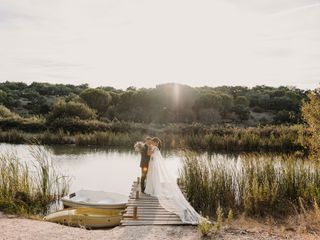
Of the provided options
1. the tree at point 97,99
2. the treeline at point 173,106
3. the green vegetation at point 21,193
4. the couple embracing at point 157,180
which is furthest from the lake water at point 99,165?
the tree at point 97,99

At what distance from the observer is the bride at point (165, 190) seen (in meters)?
9.60

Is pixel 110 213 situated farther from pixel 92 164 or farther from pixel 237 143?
pixel 237 143

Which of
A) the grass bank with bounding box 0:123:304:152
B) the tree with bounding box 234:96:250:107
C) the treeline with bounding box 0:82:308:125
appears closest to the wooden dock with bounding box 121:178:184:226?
the grass bank with bounding box 0:123:304:152

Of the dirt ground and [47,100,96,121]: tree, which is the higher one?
[47,100,96,121]: tree

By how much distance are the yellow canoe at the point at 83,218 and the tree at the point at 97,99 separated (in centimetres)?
3186

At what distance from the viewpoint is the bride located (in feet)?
31.5

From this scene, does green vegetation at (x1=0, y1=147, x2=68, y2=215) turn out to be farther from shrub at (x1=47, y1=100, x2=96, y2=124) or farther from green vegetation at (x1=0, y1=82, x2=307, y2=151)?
shrub at (x1=47, y1=100, x2=96, y2=124)

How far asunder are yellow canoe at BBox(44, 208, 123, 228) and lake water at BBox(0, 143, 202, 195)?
2.85 m

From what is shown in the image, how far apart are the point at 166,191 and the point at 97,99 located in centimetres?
3218

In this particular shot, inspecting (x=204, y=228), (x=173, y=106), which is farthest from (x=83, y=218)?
(x=173, y=106)

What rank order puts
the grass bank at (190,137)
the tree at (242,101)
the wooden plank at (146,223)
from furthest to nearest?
the tree at (242,101), the grass bank at (190,137), the wooden plank at (146,223)

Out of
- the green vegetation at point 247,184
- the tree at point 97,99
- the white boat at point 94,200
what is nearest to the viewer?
the white boat at point 94,200

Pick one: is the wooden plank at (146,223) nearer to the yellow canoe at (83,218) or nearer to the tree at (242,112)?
the yellow canoe at (83,218)

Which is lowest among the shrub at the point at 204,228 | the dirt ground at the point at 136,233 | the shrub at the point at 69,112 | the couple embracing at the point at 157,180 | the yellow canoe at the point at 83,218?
the yellow canoe at the point at 83,218
